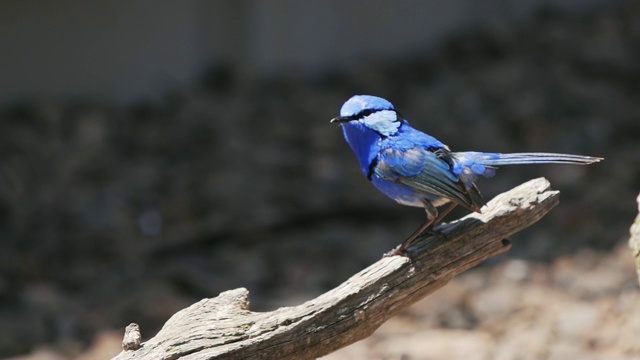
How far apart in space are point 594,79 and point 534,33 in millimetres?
828

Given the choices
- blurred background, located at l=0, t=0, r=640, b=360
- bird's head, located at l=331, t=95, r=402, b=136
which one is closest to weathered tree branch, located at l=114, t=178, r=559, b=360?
bird's head, located at l=331, t=95, r=402, b=136

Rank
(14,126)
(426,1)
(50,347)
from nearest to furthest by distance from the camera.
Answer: (50,347) < (14,126) < (426,1)

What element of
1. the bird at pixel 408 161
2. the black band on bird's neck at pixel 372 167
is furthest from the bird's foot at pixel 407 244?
the black band on bird's neck at pixel 372 167

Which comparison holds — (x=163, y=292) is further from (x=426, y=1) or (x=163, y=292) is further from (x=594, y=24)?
(x=594, y=24)

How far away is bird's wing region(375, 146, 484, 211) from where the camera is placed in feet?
11.4

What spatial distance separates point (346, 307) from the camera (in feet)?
10.8

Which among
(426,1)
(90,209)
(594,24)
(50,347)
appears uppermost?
(426,1)

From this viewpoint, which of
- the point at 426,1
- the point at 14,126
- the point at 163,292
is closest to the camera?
the point at 163,292

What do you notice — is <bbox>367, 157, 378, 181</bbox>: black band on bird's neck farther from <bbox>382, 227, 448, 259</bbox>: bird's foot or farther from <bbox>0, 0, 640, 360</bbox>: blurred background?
<bbox>0, 0, 640, 360</bbox>: blurred background

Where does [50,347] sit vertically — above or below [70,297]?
→ below

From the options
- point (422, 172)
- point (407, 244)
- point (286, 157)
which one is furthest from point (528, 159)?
point (286, 157)

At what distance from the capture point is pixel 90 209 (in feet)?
20.9

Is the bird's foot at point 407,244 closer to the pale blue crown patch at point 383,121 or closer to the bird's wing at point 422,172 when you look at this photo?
the bird's wing at point 422,172

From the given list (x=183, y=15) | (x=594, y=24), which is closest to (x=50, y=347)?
(x=183, y=15)
